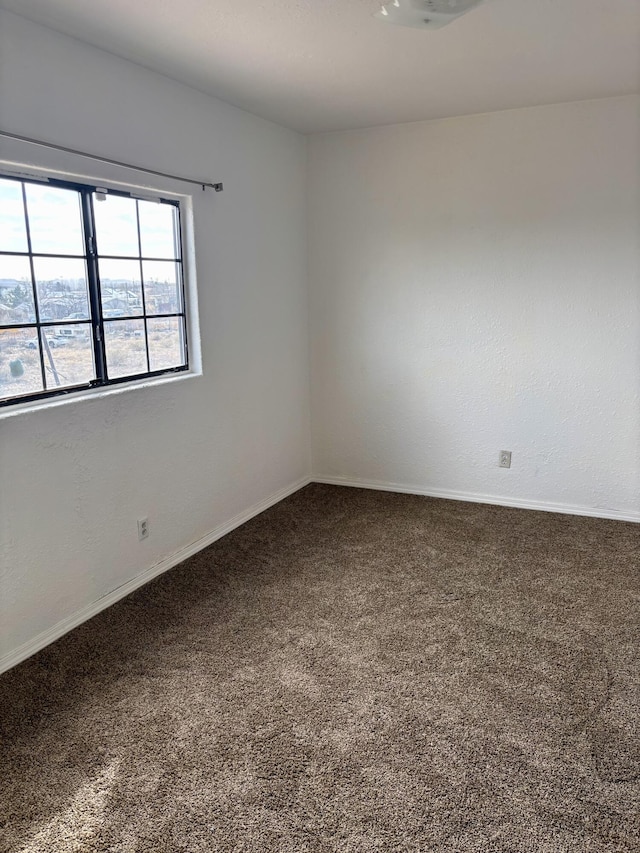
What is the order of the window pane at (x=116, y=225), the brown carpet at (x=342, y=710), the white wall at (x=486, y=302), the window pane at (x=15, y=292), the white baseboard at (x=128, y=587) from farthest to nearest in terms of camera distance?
the white wall at (x=486, y=302), the window pane at (x=116, y=225), the white baseboard at (x=128, y=587), the window pane at (x=15, y=292), the brown carpet at (x=342, y=710)

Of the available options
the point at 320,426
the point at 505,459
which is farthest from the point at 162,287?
the point at 505,459

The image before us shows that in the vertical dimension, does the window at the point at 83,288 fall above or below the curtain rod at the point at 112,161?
below

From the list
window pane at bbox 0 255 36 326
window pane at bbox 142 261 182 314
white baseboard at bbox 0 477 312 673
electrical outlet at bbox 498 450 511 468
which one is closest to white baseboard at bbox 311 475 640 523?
electrical outlet at bbox 498 450 511 468

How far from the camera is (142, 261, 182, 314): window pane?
10.0ft

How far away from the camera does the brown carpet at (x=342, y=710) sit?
5.61ft

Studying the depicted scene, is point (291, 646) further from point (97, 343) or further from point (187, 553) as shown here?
point (97, 343)

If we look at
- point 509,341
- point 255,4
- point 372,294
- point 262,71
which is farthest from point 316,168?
point 255,4

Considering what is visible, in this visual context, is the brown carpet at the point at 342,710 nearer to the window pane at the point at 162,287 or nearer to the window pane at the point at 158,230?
the window pane at the point at 162,287

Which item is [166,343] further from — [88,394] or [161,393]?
[88,394]

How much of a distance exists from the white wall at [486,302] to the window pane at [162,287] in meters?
1.40

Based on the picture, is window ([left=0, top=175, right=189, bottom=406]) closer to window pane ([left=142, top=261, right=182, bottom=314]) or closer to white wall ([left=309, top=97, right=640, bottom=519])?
window pane ([left=142, top=261, right=182, bottom=314])

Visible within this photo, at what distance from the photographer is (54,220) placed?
8.27ft

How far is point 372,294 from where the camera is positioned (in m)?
4.27

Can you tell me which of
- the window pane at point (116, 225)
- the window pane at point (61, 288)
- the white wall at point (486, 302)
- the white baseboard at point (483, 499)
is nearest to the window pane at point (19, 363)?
the window pane at point (61, 288)
